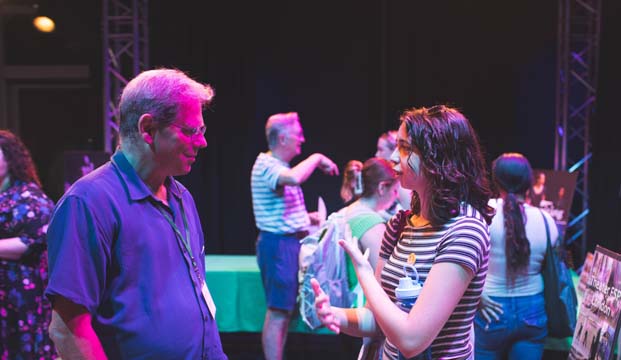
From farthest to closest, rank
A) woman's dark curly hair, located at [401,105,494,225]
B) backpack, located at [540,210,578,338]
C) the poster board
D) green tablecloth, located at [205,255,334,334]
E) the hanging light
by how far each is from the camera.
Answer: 1. the hanging light
2. green tablecloth, located at [205,255,334,334]
3. backpack, located at [540,210,578,338]
4. the poster board
5. woman's dark curly hair, located at [401,105,494,225]

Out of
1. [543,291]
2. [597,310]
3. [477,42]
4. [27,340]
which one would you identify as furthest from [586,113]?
[27,340]

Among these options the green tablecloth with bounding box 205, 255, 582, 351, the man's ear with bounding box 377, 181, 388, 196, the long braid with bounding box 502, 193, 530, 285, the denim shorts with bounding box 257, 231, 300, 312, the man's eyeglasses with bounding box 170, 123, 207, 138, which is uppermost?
the man's eyeglasses with bounding box 170, 123, 207, 138

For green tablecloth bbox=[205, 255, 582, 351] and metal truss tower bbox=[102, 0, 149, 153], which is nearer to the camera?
green tablecloth bbox=[205, 255, 582, 351]

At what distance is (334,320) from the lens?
1405mm

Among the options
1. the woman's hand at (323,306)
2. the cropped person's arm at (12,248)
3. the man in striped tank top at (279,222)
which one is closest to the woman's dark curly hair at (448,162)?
the woman's hand at (323,306)

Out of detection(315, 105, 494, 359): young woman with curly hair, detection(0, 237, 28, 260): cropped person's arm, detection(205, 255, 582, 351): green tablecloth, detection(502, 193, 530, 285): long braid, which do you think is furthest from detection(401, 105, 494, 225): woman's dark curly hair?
detection(205, 255, 582, 351): green tablecloth

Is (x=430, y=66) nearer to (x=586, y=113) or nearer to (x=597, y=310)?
(x=586, y=113)

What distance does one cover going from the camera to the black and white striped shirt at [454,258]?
1354mm

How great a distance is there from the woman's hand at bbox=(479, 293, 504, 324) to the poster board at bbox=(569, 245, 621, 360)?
1.02ft

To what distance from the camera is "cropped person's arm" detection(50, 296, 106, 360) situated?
1.20 meters

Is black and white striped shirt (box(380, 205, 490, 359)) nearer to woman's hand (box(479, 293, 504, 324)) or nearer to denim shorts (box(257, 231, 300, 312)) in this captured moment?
woman's hand (box(479, 293, 504, 324))

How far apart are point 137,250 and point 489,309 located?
5.46 ft

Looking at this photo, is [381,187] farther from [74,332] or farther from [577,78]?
[577,78]

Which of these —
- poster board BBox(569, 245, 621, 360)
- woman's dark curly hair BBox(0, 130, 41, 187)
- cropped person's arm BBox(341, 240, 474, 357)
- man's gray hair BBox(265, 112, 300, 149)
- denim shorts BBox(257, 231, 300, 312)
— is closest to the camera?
cropped person's arm BBox(341, 240, 474, 357)
